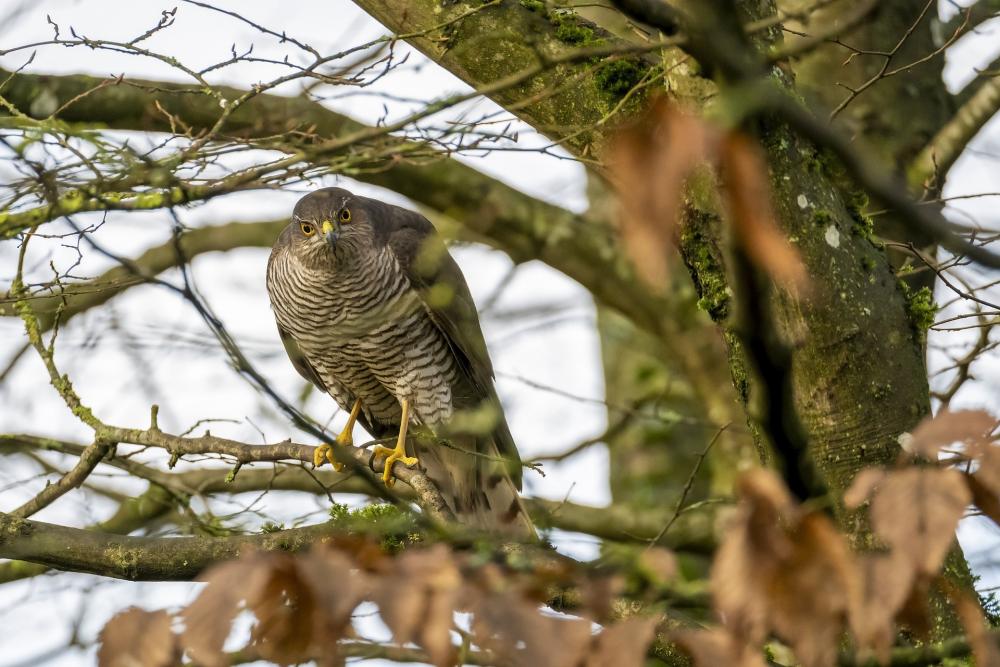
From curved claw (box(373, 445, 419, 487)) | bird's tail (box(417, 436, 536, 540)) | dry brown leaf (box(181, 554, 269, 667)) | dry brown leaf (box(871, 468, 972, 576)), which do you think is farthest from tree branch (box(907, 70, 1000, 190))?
dry brown leaf (box(181, 554, 269, 667))

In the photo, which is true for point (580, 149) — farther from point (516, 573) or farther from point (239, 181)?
point (516, 573)

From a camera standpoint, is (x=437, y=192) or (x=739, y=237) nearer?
(x=739, y=237)

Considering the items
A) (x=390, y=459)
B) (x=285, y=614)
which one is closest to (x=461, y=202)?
(x=390, y=459)

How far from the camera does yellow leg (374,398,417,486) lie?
18.4 feet

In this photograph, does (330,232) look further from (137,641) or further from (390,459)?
(137,641)

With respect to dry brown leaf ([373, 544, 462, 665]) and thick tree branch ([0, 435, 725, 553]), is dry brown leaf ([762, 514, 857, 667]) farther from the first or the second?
thick tree branch ([0, 435, 725, 553])

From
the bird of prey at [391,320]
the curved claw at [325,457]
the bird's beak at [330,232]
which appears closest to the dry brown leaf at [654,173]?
the curved claw at [325,457]

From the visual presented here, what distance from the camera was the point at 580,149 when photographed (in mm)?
4285

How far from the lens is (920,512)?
1497mm

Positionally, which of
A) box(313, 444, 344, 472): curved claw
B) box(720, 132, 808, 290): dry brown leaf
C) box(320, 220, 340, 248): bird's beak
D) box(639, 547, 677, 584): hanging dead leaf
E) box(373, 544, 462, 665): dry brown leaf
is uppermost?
box(320, 220, 340, 248): bird's beak

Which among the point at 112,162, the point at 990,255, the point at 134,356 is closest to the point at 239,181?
the point at 112,162

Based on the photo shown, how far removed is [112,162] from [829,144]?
2.43 m

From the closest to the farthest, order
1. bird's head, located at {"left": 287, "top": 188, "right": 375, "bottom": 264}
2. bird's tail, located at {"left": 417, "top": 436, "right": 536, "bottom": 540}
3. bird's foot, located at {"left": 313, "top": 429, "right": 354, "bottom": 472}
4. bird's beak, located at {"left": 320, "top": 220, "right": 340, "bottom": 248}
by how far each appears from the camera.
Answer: bird's foot, located at {"left": 313, "top": 429, "right": 354, "bottom": 472}
bird's beak, located at {"left": 320, "top": 220, "right": 340, "bottom": 248}
bird's head, located at {"left": 287, "top": 188, "right": 375, "bottom": 264}
bird's tail, located at {"left": 417, "top": 436, "right": 536, "bottom": 540}

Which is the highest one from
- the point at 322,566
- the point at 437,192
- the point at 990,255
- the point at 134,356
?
the point at 437,192
